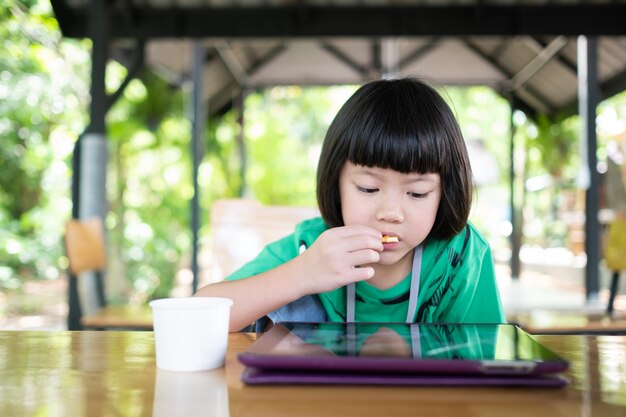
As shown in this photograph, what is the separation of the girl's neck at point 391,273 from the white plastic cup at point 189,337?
19.2 inches

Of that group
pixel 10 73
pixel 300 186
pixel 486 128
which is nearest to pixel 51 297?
pixel 10 73

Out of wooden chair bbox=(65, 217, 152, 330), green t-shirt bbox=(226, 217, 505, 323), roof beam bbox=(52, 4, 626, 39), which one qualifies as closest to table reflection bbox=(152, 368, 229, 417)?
green t-shirt bbox=(226, 217, 505, 323)

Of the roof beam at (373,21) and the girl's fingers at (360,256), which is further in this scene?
the roof beam at (373,21)

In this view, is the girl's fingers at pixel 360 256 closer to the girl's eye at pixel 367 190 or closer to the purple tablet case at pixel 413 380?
the girl's eye at pixel 367 190

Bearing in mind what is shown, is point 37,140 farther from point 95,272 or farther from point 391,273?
point 391,273

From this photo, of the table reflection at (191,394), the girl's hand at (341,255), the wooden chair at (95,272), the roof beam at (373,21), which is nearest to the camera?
the table reflection at (191,394)

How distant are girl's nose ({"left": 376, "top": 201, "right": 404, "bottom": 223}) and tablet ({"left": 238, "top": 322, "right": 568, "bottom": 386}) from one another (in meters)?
0.29

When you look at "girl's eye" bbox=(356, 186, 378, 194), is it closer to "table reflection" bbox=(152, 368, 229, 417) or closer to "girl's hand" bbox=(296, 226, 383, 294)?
"girl's hand" bbox=(296, 226, 383, 294)

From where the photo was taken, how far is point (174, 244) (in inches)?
336

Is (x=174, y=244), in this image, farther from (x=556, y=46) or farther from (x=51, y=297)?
(x=556, y=46)

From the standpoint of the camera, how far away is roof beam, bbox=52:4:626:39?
5934mm

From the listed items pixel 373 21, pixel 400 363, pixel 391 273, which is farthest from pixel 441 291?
pixel 373 21

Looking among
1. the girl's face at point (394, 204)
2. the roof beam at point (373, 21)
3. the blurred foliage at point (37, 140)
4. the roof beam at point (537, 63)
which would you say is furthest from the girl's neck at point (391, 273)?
the roof beam at point (537, 63)

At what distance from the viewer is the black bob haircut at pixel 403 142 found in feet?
3.36
